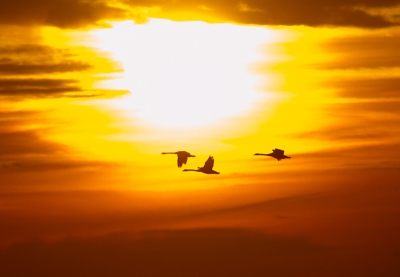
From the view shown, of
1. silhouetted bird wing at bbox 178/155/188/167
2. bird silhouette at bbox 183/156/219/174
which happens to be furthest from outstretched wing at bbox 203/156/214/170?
silhouetted bird wing at bbox 178/155/188/167

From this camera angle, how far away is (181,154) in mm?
101188

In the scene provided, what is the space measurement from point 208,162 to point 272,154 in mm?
8697

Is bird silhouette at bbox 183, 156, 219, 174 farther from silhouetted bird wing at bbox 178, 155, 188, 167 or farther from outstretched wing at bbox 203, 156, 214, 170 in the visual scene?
silhouetted bird wing at bbox 178, 155, 188, 167

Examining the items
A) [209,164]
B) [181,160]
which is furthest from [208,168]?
[181,160]

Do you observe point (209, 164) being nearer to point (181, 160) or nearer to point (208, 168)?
point (208, 168)

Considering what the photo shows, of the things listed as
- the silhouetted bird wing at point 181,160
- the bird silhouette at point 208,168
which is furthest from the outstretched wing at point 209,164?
the silhouetted bird wing at point 181,160

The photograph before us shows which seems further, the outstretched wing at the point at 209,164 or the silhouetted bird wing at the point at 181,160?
the outstretched wing at the point at 209,164

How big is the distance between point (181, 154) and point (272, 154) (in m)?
10.7

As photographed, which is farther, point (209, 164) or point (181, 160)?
point (209, 164)

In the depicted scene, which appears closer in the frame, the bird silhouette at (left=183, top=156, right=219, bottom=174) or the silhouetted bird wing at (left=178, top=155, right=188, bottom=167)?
the silhouetted bird wing at (left=178, top=155, right=188, bottom=167)

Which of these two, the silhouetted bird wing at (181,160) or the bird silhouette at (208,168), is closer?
the silhouetted bird wing at (181,160)

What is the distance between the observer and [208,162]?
10681 centimetres

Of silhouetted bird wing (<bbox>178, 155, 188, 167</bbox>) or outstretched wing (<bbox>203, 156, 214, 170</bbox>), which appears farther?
outstretched wing (<bbox>203, 156, 214, 170</bbox>)

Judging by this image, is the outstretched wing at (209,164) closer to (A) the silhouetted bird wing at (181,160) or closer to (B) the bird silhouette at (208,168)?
(B) the bird silhouette at (208,168)
